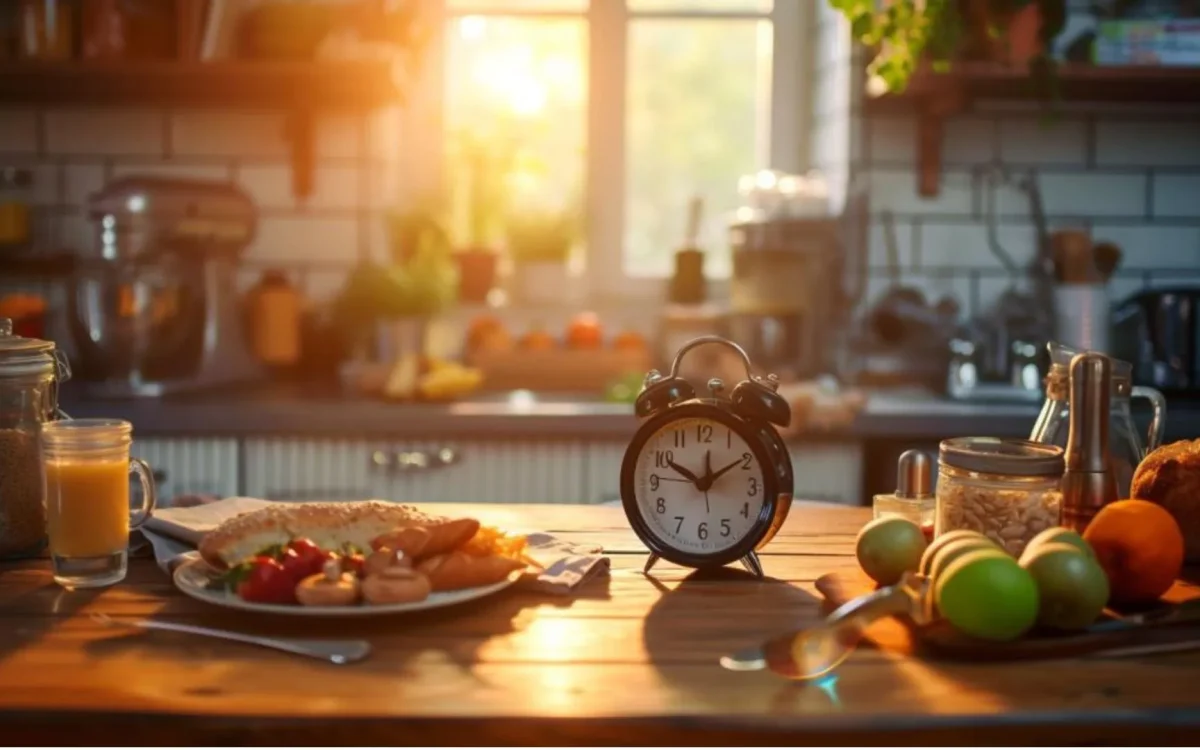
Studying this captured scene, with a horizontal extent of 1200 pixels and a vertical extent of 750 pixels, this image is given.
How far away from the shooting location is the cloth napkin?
47.6 inches

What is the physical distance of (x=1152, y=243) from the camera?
3.16 metres

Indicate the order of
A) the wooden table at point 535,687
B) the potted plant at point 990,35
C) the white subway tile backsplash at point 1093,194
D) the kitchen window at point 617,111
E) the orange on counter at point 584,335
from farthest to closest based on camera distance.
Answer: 1. the kitchen window at point 617,111
2. the white subway tile backsplash at point 1093,194
3. the orange on counter at point 584,335
4. the potted plant at point 990,35
5. the wooden table at point 535,687

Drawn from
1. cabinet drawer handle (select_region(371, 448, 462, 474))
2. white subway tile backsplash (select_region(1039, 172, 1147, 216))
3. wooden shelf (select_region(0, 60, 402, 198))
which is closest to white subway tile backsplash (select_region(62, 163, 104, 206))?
wooden shelf (select_region(0, 60, 402, 198))

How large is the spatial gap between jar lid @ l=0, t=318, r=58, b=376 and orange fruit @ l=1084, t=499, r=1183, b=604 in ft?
3.08

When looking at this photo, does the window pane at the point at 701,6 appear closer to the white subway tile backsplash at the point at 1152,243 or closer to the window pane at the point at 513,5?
the window pane at the point at 513,5

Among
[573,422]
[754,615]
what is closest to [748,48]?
[573,422]

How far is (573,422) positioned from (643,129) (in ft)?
3.42

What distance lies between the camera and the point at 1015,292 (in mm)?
3016

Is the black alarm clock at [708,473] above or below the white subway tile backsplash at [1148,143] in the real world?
below

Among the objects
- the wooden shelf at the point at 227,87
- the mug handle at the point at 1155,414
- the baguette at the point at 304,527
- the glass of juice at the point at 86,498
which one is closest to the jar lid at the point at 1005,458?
the mug handle at the point at 1155,414

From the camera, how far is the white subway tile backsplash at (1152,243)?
3.15 metres

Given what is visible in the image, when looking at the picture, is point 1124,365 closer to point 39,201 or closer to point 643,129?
point 643,129

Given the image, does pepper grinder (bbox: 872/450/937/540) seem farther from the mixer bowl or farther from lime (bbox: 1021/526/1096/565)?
the mixer bowl

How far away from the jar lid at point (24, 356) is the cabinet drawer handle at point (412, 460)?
1.26m
